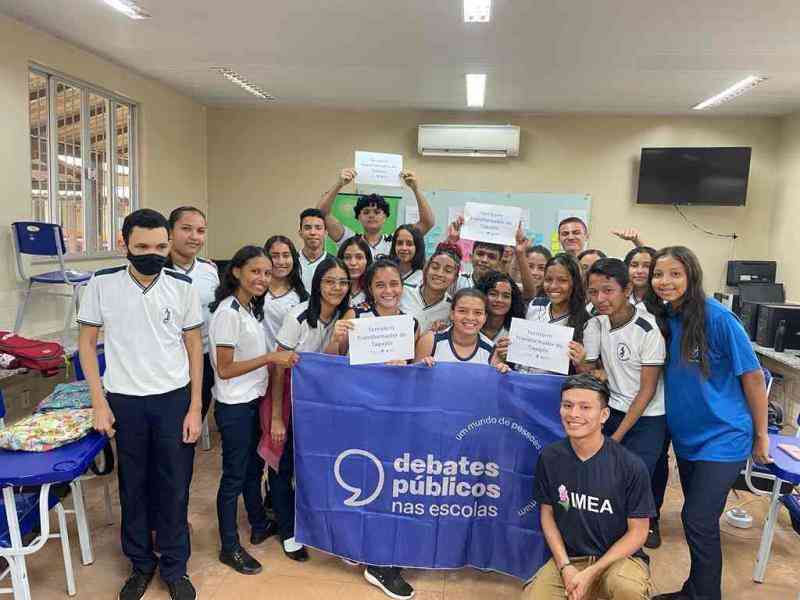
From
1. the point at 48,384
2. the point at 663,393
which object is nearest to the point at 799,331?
the point at 663,393

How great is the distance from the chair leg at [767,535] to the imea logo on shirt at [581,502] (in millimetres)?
1138

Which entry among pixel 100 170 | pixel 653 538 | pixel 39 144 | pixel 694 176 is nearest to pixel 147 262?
pixel 653 538

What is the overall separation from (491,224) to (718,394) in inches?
55.4

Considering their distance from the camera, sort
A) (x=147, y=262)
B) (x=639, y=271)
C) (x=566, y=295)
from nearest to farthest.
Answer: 1. (x=147, y=262)
2. (x=566, y=295)
3. (x=639, y=271)

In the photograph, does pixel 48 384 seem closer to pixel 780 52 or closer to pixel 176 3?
pixel 176 3

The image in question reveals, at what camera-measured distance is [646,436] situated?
2.34 metres

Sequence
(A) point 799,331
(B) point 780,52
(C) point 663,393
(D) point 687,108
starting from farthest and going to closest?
(D) point 687,108 < (A) point 799,331 < (B) point 780,52 < (C) point 663,393

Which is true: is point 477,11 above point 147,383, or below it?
above

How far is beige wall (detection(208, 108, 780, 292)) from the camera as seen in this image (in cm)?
673

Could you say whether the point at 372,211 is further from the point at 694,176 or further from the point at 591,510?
the point at 694,176

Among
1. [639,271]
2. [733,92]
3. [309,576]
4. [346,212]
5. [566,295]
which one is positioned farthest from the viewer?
[346,212]

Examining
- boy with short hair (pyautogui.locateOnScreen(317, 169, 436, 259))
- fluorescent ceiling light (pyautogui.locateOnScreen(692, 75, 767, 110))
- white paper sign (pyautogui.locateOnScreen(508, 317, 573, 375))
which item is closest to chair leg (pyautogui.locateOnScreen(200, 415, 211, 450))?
boy with short hair (pyautogui.locateOnScreen(317, 169, 436, 259))

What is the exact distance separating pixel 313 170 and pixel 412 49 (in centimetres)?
297

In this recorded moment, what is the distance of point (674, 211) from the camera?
6.84 metres
